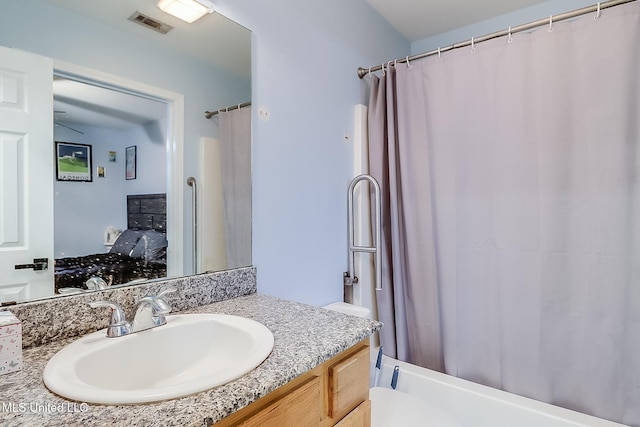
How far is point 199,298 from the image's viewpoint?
108cm

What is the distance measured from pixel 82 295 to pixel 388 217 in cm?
144

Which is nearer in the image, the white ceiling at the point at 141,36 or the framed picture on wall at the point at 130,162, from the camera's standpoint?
the white ceiling at the point at 141,36

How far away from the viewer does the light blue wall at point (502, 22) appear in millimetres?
1932

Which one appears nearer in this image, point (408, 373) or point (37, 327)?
point (37, 327)

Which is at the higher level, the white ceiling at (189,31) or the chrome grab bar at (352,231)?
the white ceiling at (189,31)

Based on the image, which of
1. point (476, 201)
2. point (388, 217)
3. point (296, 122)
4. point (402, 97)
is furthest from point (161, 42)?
point (476, 201)

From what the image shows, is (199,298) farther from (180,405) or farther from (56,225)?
(180,405)

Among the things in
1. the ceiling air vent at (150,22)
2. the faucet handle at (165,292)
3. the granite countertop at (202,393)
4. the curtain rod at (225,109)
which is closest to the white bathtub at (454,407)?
the granite countertop at (202,393)

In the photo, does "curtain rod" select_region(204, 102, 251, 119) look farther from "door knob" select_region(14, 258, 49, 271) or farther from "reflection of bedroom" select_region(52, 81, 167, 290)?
"door knob" select_region(14, 258, 49, 271)

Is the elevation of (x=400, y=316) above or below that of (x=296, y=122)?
below

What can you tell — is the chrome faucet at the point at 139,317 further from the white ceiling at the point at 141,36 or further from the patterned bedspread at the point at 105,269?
the white ceiling at the point at 141,36

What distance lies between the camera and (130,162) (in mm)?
983

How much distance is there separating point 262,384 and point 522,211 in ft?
4.62

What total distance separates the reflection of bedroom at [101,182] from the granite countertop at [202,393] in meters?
0.27
